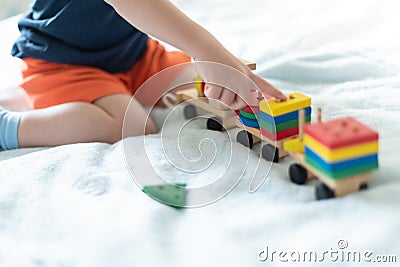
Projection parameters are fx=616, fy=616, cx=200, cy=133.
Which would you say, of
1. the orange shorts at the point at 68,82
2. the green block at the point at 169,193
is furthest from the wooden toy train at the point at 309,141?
the orange shorts at the point at 68,82

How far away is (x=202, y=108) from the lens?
83 cm

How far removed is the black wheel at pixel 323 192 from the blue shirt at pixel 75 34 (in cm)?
48

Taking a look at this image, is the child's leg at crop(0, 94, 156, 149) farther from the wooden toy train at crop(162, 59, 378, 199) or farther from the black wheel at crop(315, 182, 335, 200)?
the black wheel at crop(315, 182, 335, 200)

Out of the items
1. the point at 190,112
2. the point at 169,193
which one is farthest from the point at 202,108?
the point at 169,193

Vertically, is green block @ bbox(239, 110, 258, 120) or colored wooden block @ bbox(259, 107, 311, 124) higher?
colored wooden block @ bbox(259, 107, 311, 124)

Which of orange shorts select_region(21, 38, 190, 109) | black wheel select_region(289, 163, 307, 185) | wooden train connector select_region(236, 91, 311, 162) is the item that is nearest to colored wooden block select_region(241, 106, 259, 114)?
wooden train connector select_region(236, 91, 311, 162)

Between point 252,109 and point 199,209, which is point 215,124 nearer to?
point 252,109

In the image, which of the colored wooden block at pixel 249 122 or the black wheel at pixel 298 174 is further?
the colored wooden block at pixel 249 122

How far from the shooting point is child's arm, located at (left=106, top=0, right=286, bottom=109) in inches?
29.0

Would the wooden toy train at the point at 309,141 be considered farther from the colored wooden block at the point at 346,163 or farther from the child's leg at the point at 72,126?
the child's leg at the point at 72,126

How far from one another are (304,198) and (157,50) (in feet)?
1.65

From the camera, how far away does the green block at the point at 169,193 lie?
61 cm

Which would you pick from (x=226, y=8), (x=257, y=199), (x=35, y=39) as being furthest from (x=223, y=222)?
(x=226, y=8)

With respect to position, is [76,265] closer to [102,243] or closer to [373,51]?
[102,243]
